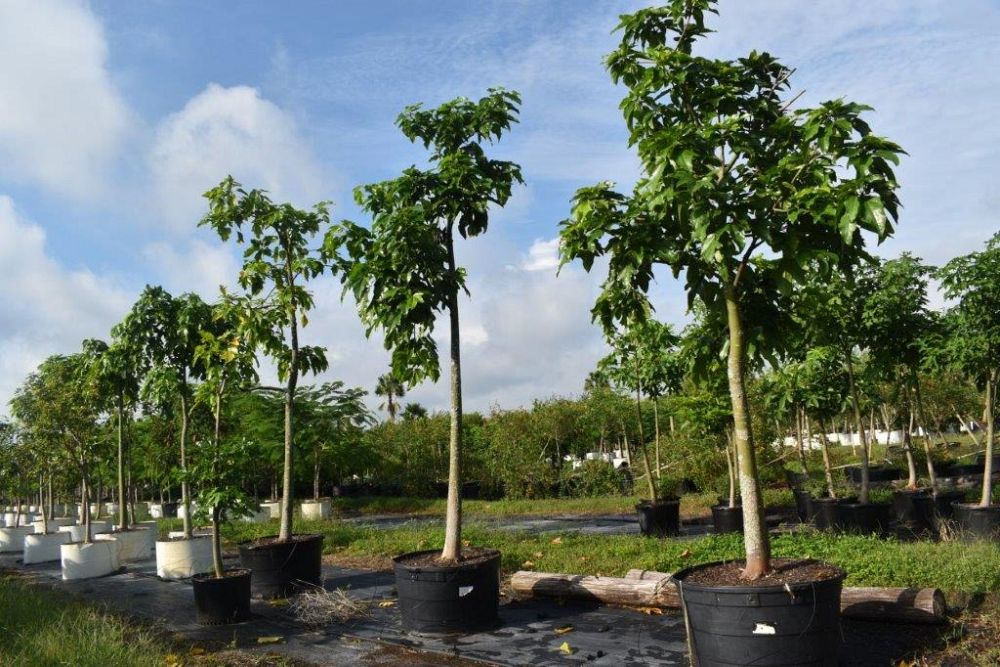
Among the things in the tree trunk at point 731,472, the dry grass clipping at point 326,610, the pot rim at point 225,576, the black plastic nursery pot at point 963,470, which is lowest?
the dry grass clipping at point 326,610

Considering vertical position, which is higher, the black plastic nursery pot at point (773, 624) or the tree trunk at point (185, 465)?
the tree trunk at point (185, 465)

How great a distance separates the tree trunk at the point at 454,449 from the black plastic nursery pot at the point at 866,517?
5.69 metres

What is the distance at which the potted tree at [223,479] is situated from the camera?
6945 mm

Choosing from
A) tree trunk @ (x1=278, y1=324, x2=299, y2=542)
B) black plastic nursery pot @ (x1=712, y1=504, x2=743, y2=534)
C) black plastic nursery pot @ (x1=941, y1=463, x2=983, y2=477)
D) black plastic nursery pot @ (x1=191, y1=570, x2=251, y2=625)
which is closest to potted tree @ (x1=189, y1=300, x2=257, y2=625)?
black plastic nursery pot @ (x1=191, y1=570, x2=251, y2=625)

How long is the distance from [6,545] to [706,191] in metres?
17.0

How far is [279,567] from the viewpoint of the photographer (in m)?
8.09

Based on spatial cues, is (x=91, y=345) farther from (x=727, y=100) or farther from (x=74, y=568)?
(x=727, y=100)

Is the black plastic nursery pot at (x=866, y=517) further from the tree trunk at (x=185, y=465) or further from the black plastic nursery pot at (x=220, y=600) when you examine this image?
the tree trunk at (x=185, y=465)

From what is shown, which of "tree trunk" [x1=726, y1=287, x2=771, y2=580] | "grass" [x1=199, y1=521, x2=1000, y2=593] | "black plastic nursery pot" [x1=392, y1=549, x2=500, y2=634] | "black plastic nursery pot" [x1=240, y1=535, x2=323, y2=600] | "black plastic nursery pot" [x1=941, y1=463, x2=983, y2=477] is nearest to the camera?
"tree trunk" [x1=726, y1=287, x2=771, y2=580]

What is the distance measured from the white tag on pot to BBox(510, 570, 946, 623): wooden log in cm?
165

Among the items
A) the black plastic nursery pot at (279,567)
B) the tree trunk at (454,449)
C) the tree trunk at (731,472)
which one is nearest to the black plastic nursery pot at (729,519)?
the tree trunk at (731,472)

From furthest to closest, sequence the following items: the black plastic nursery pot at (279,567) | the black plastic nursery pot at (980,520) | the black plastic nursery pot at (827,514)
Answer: the black plastic nursery pot at (827,514), the black plastic nursery pot at (980,520), the black plastic nursery pot at (279,567)

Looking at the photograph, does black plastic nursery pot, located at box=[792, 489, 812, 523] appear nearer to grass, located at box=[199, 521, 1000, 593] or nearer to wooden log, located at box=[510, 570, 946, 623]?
grass, located at box=[199, 521, 1000, 593]

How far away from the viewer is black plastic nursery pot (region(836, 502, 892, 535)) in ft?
31.6
